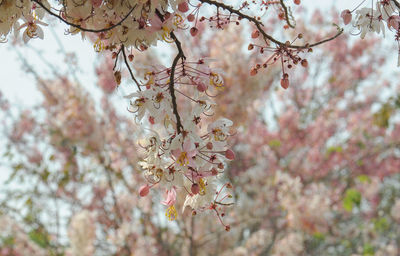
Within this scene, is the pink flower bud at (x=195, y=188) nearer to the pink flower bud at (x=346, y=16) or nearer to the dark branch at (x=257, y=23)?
the dark branch at (x=257, y=23)

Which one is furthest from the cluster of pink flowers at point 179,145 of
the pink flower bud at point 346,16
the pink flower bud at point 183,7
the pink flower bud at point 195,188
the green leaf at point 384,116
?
the green leaf at point 384,116

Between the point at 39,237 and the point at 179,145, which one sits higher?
the point at 39,237

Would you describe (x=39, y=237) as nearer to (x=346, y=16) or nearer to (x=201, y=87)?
(x=201, y=87)

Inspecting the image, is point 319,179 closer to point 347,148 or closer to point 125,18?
point 347,148

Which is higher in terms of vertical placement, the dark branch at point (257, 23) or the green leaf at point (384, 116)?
the green leaf at point (384, 116)

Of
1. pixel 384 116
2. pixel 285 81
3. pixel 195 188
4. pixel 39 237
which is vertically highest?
pixel 39 237

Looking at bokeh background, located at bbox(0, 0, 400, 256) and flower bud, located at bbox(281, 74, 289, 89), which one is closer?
flower bud, located at bbox(281, 74, 289, 89)

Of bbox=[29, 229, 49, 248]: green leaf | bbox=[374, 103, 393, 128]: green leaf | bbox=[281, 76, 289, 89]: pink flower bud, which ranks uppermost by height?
bbox=[29, 229, 49, 248]: green leaf

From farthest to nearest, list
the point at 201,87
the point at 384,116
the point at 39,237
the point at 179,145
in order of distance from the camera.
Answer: the point at 39,237 < the point at 384,116 < the point at 201,87 < the point at 179,145

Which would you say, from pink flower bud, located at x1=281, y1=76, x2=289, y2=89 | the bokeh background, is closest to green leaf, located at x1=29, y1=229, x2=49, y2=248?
the bokeh background

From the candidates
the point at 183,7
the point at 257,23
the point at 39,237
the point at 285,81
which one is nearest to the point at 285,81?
the point at 285,81

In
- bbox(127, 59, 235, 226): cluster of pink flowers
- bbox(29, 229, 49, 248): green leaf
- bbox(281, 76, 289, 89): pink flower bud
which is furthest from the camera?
bbox(29, 229, 49, 248): green leaf

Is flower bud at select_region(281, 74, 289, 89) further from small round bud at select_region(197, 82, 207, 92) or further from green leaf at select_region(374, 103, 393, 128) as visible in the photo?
green leaf at select_region(374, 103, 393, 128)

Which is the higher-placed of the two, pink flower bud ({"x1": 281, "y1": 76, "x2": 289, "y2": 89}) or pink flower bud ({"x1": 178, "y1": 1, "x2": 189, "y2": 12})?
pink flower bud ({"x1": 178, "y1": 1, "x2": 189, "y2": 12})
